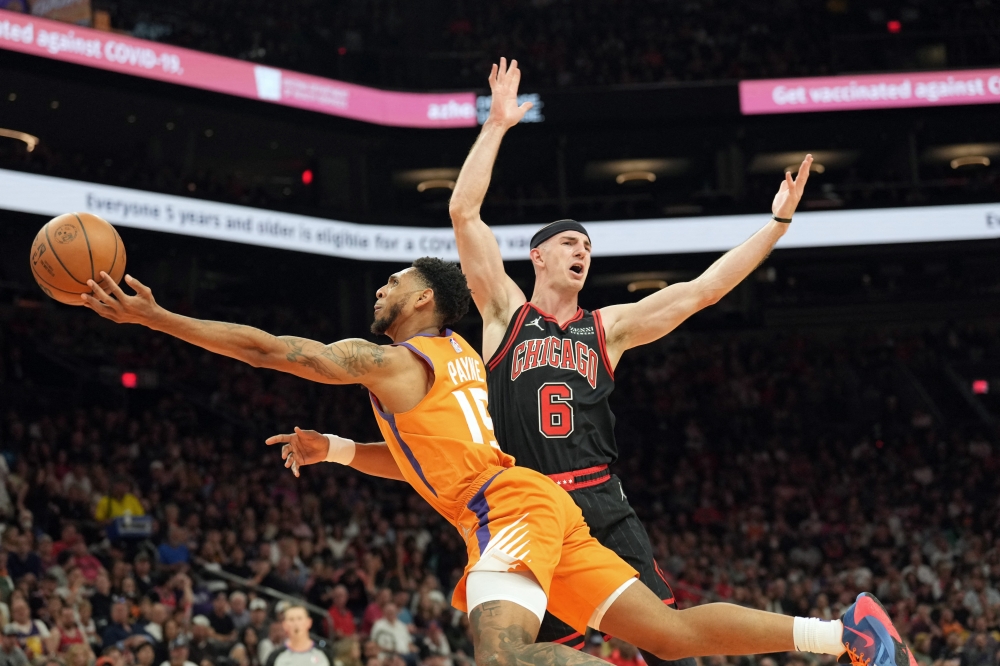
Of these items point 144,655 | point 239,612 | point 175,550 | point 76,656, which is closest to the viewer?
point 76,656

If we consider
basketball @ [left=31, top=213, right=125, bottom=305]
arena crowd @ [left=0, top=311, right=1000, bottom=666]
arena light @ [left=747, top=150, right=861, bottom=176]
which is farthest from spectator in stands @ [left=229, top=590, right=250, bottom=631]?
arena light @ [left=747, top=150, right=861, bottom=176]

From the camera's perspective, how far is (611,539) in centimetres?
520

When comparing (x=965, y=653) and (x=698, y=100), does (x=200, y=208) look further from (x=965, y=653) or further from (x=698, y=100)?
(x=965, y=653)

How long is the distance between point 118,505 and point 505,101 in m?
11.1

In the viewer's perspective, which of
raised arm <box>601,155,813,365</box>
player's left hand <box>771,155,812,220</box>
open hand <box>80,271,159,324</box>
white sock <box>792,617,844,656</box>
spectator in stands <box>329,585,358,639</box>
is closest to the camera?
open hand <box>80,271,159,324</box>

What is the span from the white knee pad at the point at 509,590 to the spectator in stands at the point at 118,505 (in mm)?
11430

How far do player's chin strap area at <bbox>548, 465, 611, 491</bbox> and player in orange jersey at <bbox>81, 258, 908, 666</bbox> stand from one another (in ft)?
1.23

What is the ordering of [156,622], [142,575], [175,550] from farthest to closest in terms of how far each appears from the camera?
[175,550] → [142,575] → [156,622]

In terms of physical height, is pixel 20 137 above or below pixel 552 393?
above

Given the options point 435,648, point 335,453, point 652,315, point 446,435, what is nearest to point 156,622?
point 435,648

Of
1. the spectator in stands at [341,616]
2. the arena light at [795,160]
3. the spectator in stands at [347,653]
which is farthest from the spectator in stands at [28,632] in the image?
the arena light at [795,160]

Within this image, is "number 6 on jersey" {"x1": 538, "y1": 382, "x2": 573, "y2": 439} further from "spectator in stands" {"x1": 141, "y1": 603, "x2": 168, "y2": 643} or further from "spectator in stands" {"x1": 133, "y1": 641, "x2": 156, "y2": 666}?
"spectator in stands" {"x1": 141, "y1": 603, "x2": 168, "y2": 643}

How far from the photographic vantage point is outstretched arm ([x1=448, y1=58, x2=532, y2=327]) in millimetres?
A: 5488

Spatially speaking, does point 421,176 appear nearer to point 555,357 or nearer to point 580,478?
point 555,357
